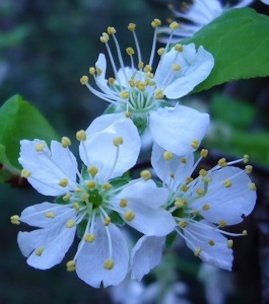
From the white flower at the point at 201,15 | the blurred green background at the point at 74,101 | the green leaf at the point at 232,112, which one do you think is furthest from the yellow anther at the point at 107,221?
the green leaf at the point at 232,112

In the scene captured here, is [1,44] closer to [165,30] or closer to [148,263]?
[165,30]

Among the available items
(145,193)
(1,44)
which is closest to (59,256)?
(145,193)

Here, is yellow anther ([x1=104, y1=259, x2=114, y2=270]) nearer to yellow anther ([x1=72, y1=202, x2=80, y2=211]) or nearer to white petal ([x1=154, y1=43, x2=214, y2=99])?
yellow anther ([x1=72, y1=202, x2=80, y2=211])

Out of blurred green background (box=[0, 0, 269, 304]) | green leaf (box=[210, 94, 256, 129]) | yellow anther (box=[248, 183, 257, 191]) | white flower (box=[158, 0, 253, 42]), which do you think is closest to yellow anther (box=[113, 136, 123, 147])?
yellow anther (box=[248, 183, 257, 191])

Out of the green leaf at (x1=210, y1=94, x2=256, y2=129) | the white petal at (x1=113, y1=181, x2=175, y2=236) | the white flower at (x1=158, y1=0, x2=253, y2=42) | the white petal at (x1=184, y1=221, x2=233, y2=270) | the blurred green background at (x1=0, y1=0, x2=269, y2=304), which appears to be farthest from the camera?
the green leaf at (x1=210, y1=94, x2=256, y2=129)

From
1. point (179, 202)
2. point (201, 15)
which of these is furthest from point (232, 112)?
point (179, 202)

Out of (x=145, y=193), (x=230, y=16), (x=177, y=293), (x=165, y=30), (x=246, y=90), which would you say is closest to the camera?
(x=145, y=193)
